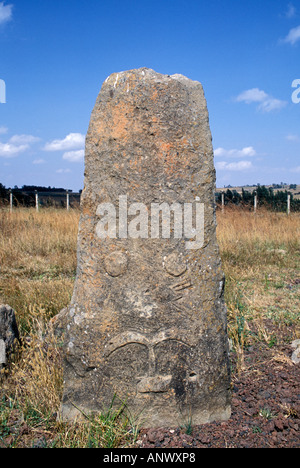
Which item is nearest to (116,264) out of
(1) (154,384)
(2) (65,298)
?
(1) (154,384)

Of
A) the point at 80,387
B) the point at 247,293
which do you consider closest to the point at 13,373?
the point at 80,387

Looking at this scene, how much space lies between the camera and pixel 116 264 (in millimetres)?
2342

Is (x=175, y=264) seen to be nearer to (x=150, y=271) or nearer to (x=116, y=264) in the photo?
(x=150, y=271)

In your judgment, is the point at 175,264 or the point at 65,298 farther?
the point at 65,298

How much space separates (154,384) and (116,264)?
2.47 ft

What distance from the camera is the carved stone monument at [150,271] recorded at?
2336 millimetres

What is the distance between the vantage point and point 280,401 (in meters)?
2.54

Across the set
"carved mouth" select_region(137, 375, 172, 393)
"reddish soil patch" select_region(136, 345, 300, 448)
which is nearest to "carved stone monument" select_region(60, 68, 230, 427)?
"carved mouth" select_region(137, 375, 172, 393)

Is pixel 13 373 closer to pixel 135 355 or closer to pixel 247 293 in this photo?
pixel 135 355

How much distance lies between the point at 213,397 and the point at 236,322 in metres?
1.38

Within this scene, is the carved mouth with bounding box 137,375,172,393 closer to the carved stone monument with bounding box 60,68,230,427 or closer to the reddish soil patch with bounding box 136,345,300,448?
the carved stone monument with bounding box 60,68,230,427

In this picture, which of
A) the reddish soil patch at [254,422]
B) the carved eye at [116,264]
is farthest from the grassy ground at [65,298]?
the carved eye at [116,264]

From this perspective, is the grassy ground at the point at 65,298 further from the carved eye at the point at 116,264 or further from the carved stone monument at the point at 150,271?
the carved eye at the point at 116,264

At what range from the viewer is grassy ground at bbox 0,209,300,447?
231 cm
